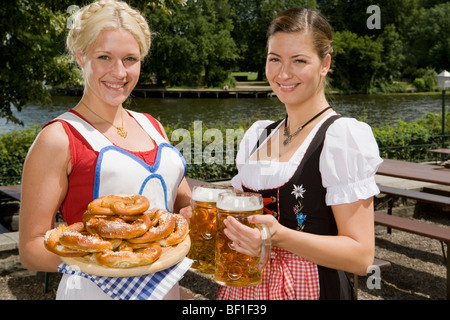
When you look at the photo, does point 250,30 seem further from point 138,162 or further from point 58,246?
point 58,246

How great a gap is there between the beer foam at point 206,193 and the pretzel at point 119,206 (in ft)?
0.92

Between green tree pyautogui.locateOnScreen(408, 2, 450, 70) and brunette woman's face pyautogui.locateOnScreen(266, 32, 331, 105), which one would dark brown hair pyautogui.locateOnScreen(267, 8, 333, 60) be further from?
green tree pyautogui.locateOnScreen(408, 2, 450, 70)

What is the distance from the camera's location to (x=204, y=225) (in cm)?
164

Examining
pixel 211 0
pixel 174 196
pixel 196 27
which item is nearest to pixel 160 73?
pixel 196 27

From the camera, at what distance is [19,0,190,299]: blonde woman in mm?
1542

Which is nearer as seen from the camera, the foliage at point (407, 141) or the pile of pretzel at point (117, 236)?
the pile of pretzel at point (117, 236)

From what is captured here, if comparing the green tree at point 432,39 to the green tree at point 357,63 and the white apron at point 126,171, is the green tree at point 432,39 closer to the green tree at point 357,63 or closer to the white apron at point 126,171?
the green tree at point 357,63

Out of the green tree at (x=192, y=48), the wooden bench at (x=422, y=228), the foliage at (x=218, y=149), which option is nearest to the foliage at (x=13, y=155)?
the foliage at (x=218, y=149)

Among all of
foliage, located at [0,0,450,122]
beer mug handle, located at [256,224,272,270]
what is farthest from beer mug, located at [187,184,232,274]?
foliage, located at [0,0,450,122]

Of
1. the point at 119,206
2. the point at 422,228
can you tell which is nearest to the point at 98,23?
the point at 119,206

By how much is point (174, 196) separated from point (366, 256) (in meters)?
0.76

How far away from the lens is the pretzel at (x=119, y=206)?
135 cm

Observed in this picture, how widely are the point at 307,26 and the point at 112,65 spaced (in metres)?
0.69
